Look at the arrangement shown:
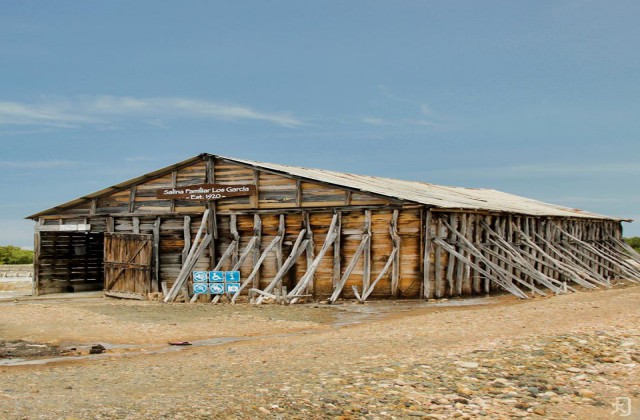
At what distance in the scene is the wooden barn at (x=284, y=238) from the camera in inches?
907

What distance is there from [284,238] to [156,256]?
5754mm

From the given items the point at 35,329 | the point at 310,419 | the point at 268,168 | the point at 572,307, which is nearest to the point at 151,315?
the point at 35,329

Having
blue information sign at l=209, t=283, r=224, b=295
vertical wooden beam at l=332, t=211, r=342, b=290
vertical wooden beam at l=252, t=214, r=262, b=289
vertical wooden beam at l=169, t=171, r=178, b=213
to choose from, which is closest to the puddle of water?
vertical wooden beam at l=332, t=211, r=342, b=290

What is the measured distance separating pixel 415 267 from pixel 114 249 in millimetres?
13020

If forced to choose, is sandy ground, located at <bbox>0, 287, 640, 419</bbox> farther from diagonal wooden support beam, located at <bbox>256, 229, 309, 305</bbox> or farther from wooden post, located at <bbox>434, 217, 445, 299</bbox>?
diagonal wooden support beam, located at <bbox>256, 229, 309, 305</bbox>

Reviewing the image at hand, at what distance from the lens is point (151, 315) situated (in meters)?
20.2

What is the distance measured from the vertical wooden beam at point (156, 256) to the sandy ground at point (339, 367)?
28.4ft

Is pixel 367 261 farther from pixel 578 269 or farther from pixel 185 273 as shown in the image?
pixel 578 269

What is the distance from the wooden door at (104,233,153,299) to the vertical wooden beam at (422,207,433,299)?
A: 37.0 ft

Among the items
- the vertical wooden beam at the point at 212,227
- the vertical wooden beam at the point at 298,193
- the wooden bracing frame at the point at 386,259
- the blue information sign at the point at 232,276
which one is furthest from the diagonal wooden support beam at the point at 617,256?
the vertical wooden beam at the point at 212,227

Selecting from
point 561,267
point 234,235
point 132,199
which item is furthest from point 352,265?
point 132,199

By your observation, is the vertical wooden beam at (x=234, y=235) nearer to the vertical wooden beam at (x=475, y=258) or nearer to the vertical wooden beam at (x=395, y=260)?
the vertical wooden beam at (x=395, y=260)

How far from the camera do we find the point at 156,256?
89.7 feet

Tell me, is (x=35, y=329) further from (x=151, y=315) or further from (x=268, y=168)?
(x=268, y=168)
